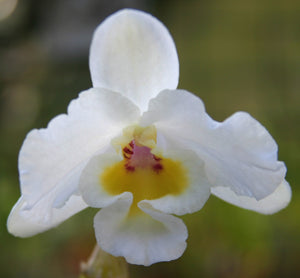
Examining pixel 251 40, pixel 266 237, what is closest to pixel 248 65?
pixel 251 40

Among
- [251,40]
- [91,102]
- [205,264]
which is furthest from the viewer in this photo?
[251,40]

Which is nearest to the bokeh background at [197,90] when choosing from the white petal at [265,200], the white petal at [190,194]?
the white petal at [265,200]

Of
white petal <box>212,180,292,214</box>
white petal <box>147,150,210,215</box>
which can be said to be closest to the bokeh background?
white petal <box>212,180,292,214</box>

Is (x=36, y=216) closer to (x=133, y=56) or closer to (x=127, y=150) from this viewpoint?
(x=127, y=150)

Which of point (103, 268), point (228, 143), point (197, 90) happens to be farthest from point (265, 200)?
point (197, 90)

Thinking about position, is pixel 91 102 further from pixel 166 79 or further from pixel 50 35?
pixel 50 35

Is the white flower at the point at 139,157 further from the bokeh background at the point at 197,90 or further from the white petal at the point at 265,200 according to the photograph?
the bokeh background at the point at 197,90

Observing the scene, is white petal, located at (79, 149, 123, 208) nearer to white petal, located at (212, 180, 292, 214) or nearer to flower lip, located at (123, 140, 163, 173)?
flower lip, located at (123, 140, 163, 173)
